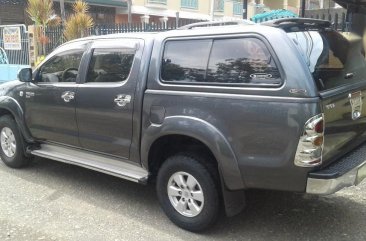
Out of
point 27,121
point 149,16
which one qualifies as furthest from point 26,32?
point 149,16

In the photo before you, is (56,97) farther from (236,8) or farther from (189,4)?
(236,8)

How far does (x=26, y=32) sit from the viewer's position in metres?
13.7

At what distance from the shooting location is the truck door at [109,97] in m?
4.45

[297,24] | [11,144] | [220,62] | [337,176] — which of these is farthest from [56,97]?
[337,176]

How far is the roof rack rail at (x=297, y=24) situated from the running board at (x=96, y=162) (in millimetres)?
1868

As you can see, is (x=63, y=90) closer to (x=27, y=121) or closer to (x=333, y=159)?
(x=27, y=121)

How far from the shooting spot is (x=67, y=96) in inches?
199

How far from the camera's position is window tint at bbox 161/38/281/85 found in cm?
358

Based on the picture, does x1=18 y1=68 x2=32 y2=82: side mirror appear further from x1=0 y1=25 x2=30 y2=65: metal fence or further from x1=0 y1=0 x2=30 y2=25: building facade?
x1=0 y1=0 x2=30 y2=25: building facade

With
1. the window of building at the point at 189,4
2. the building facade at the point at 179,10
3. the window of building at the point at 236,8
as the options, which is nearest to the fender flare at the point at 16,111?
the building facade at the point at 179,10

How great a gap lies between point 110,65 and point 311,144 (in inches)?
92.3

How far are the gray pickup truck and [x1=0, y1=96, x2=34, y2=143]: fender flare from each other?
0.72 meters

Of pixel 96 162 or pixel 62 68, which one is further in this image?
pixel 62 68

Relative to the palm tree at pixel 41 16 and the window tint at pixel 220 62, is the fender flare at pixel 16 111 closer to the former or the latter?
the window tint at pixel 220 62
